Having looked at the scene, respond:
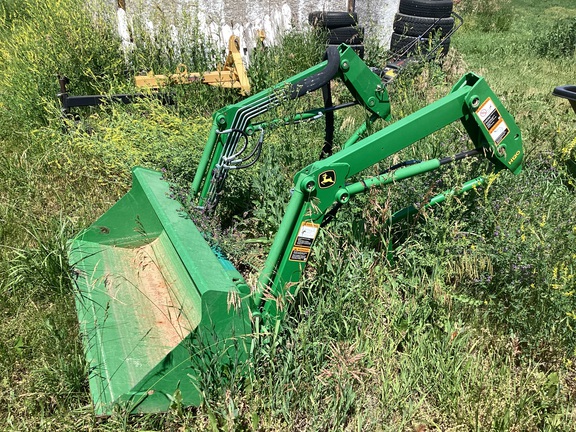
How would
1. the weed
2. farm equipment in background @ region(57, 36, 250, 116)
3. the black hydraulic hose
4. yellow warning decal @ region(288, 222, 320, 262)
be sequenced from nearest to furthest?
yellow warning decal @ region(288, 222, 320, 262) → the black hydraulic hose → farm equipment in background @ region(57, 36, 250, 116) → the weed

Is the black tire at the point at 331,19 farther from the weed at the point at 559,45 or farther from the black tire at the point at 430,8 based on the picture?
the weed at the point at 559,45

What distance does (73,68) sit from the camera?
19.7ft

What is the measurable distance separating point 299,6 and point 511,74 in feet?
10.7

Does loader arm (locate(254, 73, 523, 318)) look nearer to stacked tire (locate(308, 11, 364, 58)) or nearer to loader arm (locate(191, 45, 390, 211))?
loader arm (locate(191, 45, 390, 211))

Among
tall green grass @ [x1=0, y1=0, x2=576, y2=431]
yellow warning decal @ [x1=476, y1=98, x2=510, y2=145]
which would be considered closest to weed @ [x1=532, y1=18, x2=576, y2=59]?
tall green grass @ [x1=0, y1=0, x2=576, y2=431]

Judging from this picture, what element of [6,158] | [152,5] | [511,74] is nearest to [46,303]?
[6,158]

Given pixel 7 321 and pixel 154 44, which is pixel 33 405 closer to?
pixel 7 321

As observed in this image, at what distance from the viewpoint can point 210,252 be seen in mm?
2887

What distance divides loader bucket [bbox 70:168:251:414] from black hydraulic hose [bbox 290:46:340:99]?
1064 mm

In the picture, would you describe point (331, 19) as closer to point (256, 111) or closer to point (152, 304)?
point (256, 111)

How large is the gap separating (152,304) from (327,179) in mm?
1381

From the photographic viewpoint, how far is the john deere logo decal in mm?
2533

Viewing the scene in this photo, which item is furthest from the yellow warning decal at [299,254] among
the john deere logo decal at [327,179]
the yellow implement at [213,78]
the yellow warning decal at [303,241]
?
the yellow implement at [213,78]

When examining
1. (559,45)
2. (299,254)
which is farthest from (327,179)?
(559,45)
